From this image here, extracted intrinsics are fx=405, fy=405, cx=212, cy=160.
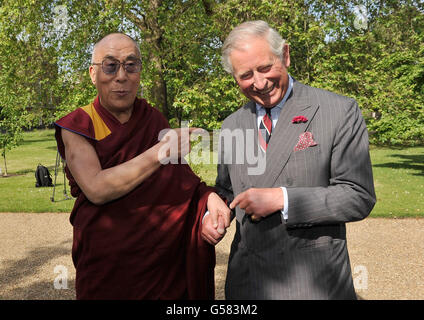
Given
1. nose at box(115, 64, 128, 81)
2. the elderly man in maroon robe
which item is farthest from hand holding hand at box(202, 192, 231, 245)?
nose at box(115, 64, 128, 81)

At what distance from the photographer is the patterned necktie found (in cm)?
238

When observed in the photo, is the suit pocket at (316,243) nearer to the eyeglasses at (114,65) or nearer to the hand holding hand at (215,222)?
the hand holding hand at (215,222)

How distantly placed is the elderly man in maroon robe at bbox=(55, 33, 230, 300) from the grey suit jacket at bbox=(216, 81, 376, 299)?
1.03 ft

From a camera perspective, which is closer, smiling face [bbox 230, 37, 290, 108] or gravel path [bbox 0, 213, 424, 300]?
smiling face [bbox 230, 37, 290, 108]

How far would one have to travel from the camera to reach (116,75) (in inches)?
87.5

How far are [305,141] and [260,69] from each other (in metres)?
0.47

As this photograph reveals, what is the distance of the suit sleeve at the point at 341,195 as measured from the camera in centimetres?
206

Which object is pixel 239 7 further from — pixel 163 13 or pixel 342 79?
pixel 342 79

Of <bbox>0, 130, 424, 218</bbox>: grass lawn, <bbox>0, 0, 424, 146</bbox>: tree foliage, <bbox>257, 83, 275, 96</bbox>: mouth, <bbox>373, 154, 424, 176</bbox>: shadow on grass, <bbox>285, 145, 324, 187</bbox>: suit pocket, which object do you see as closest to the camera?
<bbox>285, 145, 324, 187</bbox>: suit pocket

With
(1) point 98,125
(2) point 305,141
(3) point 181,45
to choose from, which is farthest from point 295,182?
(3) point 181,45

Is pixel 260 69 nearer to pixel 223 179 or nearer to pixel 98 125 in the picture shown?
pixel 223 179

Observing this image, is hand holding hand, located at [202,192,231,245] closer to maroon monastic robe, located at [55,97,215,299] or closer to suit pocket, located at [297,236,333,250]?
maroon monastic robe, located at [55,97,215,299]

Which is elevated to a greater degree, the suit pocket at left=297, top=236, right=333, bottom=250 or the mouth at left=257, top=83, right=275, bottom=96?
the mouth at left=257, top=83, right=275, bottom=96
